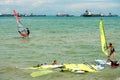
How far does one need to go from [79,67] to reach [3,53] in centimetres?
1022

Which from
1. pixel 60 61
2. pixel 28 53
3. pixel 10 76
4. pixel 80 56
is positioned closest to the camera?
pixel 10 76

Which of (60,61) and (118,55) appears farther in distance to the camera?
(118,55)

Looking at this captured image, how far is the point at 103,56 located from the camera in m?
26.4

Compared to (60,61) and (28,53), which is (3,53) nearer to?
(28,53)

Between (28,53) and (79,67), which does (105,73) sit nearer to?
(79,67)

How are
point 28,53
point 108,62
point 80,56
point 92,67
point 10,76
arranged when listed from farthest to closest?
1. point 28,53
2. point 80,56
3. point 108,62
4. point 92,67
5. point 10,76

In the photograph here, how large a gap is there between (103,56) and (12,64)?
744 centimetres

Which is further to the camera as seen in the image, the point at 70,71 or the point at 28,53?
the point at 28,53

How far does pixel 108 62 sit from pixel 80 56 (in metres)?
4.89

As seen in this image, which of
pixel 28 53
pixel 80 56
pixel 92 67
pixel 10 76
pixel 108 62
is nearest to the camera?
pixel 10 76

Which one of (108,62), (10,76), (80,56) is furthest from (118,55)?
(10,76)

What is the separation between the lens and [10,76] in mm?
18891

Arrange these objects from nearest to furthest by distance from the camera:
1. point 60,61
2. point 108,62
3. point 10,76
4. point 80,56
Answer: point 10,76 < point 108,62 < point 60,61 < point 80,56

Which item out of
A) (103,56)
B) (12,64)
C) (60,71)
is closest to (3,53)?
(12,64)
